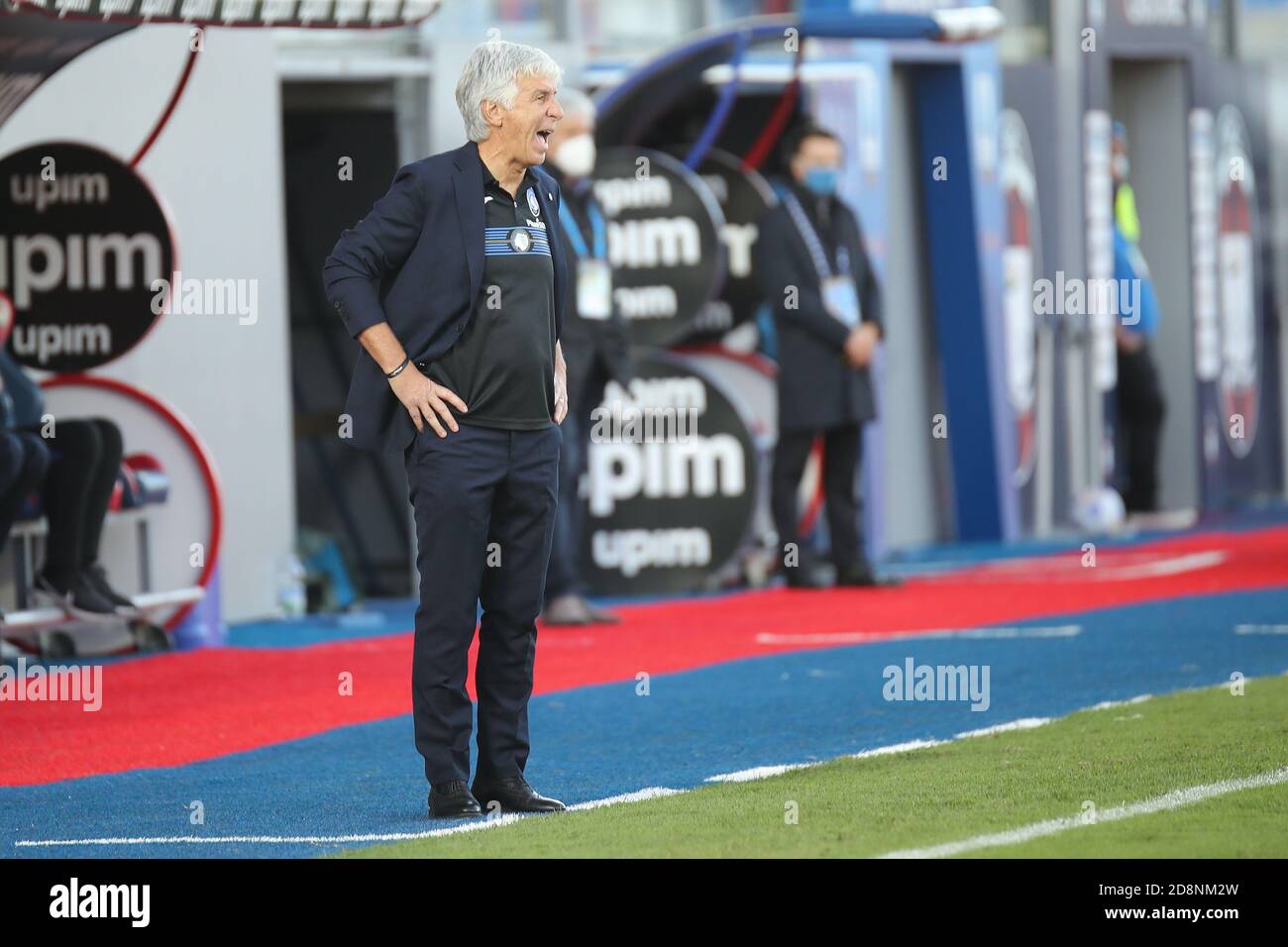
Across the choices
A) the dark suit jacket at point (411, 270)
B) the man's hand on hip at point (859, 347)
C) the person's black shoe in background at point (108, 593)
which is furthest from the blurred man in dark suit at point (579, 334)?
the dark suit jacket at point (411, 270)

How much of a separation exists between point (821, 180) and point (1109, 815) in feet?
26.9

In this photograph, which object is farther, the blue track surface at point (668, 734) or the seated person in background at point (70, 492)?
the seated person in background at point (70, 492)

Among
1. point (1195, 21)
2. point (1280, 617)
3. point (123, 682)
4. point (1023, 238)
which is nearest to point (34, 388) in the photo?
point (123, 682)

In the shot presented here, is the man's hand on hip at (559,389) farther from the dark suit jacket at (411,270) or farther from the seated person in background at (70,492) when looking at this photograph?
the seated person in background at (70,492)

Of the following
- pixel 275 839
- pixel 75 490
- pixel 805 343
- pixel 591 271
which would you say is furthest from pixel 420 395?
pixel 805 343

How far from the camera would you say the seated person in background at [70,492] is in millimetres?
10875

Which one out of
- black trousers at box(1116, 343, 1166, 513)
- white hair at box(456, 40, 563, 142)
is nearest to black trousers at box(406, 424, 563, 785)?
white hair at box(456, 40, 563, 142)

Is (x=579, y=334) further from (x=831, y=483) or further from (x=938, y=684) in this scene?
(x=938, y=684)

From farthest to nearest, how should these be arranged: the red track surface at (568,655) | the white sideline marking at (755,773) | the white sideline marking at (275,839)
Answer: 1. the red track surface at (568,655)
2. the white sideline marking at (755,773)
3. the white sideline marking at (275,839)

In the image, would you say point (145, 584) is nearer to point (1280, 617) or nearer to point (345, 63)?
point (345, 63)

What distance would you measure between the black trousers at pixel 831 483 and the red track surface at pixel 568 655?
1.06 feet
